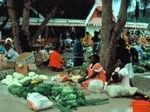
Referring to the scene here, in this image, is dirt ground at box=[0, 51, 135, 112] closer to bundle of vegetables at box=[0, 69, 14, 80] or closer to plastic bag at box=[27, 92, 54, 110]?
plastic bag at box=[27, 92, 54, 110]

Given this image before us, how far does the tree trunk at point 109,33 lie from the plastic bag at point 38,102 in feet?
13.4

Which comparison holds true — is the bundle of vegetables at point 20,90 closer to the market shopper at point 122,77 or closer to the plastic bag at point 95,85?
the plastic bag at point 95,85

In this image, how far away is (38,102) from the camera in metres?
9.73

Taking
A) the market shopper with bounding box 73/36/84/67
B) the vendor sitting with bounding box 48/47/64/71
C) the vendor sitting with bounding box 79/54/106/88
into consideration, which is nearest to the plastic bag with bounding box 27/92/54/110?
the vendor sitting with bounding box 79/54/106/88

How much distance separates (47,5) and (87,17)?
11.5m

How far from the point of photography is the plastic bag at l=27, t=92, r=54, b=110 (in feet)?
31.9

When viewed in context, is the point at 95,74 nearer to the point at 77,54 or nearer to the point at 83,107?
the point at 83,107

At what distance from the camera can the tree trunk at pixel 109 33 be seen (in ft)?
44.9

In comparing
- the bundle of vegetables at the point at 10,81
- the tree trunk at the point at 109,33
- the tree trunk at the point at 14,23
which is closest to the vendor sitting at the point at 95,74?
the tree trunk at the point at 109,33

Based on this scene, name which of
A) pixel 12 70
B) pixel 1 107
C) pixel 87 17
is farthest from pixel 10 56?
pixel 87 17

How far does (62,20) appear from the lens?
3669 cm

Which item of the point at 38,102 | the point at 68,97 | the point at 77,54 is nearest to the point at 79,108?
the point at 68,97

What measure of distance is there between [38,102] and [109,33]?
4.85m

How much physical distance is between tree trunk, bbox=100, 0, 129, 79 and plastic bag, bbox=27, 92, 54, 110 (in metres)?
4.08
